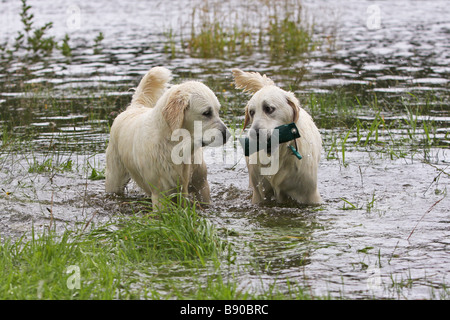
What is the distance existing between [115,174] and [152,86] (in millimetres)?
1080

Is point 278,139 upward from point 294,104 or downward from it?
downward

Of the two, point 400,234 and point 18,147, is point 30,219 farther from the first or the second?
point 400,234

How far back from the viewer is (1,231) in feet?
19.0

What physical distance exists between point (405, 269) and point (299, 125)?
1.95 metres

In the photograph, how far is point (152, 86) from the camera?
7.00 meters

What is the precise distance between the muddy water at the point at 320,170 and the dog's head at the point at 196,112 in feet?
2.87

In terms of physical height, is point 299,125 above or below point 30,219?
above

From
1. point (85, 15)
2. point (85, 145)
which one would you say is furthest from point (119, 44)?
point (85, 145)

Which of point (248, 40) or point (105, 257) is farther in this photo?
point (248, 40)

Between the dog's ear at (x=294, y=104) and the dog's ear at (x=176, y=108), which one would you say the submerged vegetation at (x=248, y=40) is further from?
the dog's ear at (x=176, y=108)

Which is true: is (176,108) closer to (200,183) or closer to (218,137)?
(218,137)

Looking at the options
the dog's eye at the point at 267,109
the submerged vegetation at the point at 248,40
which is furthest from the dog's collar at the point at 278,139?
the submerged vegetation at the point at 248,40

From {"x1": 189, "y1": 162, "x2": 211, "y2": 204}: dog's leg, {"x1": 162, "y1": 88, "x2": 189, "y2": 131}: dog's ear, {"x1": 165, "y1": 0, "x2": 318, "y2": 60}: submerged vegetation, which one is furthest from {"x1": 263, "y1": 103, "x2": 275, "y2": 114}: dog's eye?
{"x1": 165, "y1": 0, "x2": 318, "y2": 60}: submerged vegetation

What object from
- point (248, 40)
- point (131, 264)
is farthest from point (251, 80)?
point (248, 40)
